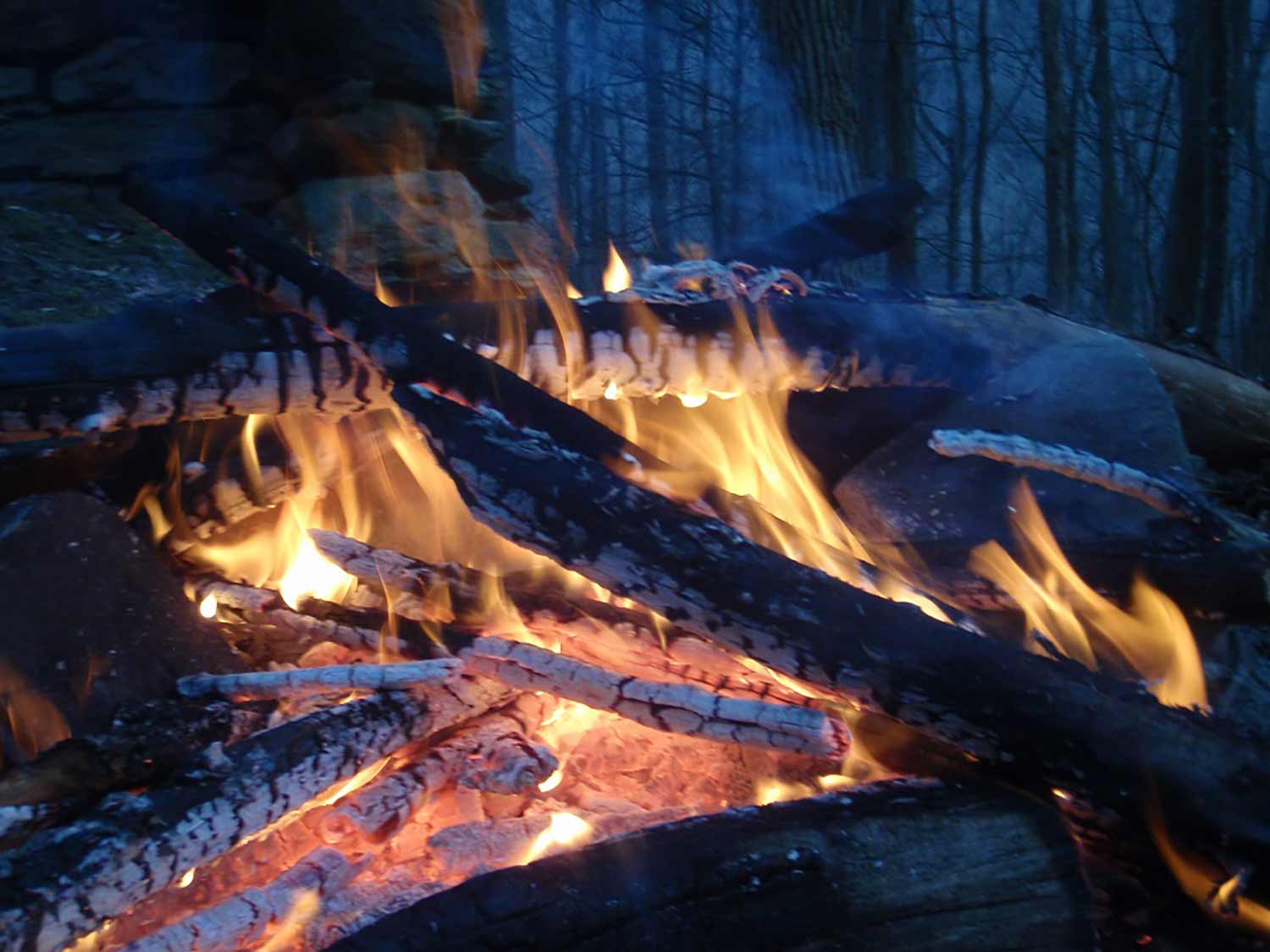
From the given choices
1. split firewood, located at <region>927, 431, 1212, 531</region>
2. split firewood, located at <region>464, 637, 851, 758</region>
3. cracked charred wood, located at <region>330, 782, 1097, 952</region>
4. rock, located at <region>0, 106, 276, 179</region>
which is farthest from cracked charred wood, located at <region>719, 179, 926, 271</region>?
rock, located at <region>0, 106, 276, 179</region>

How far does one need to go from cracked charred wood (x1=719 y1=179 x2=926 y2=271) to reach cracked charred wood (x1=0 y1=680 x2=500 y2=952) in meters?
2.08

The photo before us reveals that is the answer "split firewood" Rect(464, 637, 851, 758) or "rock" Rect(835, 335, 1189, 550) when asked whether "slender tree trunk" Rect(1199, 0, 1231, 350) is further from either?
"split firewood" Rect(464, 637, 851, 758)

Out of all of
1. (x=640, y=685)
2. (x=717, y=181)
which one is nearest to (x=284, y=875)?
(x=640, y=685)

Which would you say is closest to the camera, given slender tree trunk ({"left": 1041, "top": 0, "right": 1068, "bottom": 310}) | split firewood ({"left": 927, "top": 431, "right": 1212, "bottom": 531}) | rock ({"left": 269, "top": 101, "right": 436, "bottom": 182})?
split firewood ({"left": 927, "top": 431, "right": 1212, "bottom": 531})

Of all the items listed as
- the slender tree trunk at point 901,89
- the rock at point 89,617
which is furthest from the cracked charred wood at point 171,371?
the slender tree trunk at point 901,89

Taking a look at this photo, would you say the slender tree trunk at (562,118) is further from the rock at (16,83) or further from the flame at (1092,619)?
the flame at (1092,619)

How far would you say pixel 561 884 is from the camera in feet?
5.08

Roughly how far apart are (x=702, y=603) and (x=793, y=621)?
0.18m

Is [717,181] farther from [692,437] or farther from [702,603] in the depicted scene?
[702,603]

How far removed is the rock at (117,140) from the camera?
4.27 meters

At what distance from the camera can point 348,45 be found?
434 centimetres

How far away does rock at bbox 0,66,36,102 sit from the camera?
13.9ft

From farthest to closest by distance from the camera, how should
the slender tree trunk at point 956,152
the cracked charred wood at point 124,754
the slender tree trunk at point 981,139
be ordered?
1. the slender tree trunk at point 956,152
2. the slender tree trunk at point 981,139
3. the cracked charred wood at point 124,754

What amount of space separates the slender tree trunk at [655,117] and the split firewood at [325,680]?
6260mm
